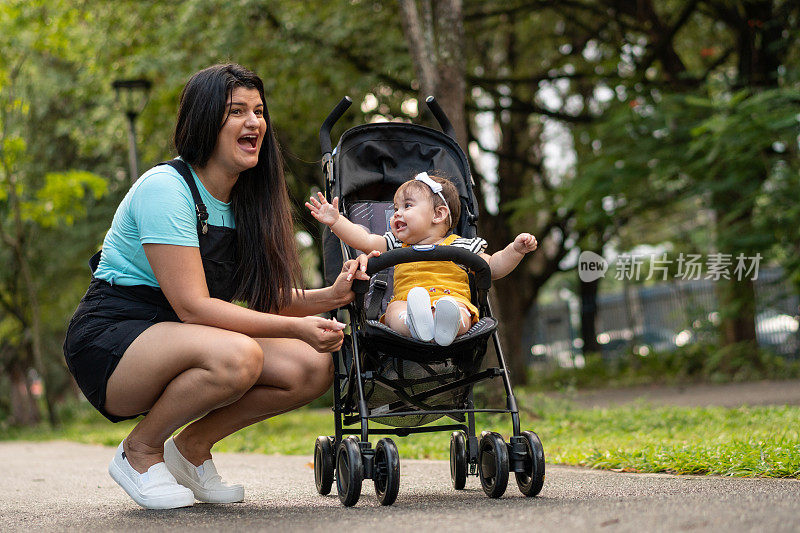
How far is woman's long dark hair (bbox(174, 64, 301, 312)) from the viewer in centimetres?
371

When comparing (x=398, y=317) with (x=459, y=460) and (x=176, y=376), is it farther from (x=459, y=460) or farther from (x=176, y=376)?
(x=176, y=376)

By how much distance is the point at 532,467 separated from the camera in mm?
3525

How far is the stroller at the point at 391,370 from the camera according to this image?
3537 mm

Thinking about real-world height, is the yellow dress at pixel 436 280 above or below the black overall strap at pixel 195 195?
below

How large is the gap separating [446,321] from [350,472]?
696 millimetres

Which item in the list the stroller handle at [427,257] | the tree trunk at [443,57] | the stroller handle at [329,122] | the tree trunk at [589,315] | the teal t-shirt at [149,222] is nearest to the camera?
the teal t-shirt at [149,222]

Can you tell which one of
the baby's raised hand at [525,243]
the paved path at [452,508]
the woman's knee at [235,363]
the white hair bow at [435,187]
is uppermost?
the white hair bow at [435,187]

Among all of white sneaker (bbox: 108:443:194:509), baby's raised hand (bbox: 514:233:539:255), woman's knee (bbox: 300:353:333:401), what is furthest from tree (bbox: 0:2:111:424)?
baby's raised hand (bbox: 514:233:539:255)

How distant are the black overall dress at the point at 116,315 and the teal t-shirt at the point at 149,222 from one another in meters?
0.04

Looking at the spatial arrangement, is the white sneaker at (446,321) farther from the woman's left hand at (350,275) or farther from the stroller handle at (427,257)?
the woman's left hand at (350,275)

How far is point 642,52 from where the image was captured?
13305mm

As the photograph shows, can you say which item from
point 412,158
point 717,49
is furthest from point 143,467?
point 717,49

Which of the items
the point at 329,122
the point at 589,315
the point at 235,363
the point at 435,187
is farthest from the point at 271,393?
the point at 589,315

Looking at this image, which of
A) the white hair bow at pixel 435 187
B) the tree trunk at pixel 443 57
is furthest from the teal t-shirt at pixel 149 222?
the tree trunk at pixel 443 57
